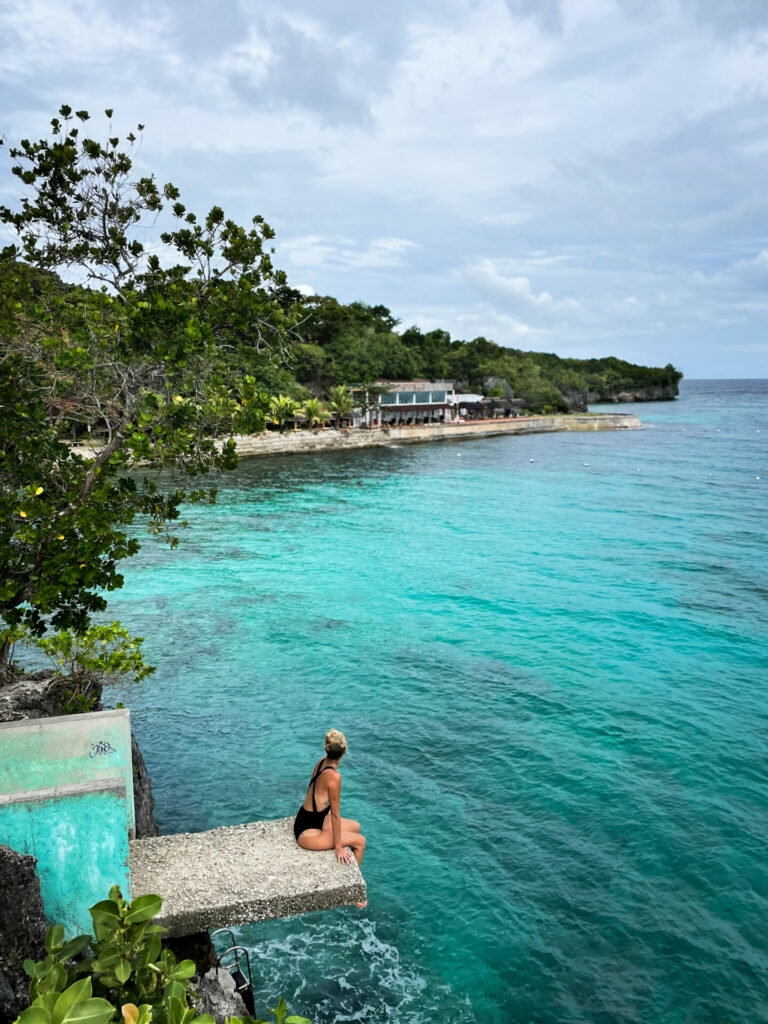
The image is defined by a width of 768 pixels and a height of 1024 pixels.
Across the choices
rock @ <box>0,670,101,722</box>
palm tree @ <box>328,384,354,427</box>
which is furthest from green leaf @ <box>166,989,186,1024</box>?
palm tree @ <box>328,384,354,427</box>

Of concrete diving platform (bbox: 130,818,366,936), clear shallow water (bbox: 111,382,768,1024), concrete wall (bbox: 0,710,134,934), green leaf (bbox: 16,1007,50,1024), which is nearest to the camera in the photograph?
green leaf (bbox: 16,1007,50,1024)

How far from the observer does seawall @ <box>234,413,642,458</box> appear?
6444 cm

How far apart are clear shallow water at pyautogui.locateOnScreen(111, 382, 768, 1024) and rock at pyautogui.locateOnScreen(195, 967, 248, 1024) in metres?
1.10

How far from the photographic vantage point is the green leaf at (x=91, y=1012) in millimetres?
4457

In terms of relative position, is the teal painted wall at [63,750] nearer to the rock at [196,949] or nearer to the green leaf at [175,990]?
the rock at [196,949]

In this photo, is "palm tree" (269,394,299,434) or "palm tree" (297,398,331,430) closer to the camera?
"palm tree" (269,394,299,434)

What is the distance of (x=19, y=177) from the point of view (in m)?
9.48

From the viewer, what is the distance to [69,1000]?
454 cm

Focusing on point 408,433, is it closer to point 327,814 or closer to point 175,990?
point 327,814

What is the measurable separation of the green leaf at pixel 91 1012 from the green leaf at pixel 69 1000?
0.10ft

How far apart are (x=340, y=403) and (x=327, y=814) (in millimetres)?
66487

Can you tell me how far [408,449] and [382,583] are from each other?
158 feet

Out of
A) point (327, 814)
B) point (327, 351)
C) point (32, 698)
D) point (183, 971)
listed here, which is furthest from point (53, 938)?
point (327, 351)

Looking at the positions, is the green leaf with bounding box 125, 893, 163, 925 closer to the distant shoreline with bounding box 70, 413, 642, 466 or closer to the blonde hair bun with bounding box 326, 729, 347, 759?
the blonde hair bun with bounding box 326, 729, 347, 759
